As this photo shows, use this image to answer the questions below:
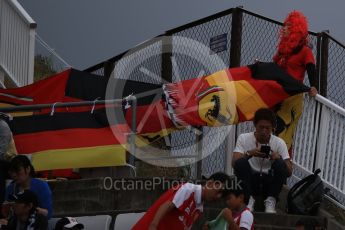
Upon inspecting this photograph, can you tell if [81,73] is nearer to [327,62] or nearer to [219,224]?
[327,62]

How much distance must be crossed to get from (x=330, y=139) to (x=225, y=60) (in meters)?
→ 1.93

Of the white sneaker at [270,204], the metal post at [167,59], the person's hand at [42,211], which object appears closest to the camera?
the person's hand at [42,211]

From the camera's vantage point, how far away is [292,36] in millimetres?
11641

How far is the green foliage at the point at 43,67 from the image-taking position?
17.3 meters

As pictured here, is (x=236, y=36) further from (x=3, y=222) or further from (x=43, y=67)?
(x=43, y=67)

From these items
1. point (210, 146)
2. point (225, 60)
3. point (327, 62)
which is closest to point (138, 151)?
point (210, 146)

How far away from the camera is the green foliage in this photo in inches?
680

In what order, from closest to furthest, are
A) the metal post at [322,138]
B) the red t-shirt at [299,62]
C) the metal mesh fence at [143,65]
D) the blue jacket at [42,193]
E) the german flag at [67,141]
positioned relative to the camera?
1. the blue jacket at [42,193]
2. the german flag at [67,141]
3. the metal post at [322,138]
4. the red t-shirt at [299,62]
5. the metal mesh fence at [143,65]

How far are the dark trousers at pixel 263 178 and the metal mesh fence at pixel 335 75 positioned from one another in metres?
2.42

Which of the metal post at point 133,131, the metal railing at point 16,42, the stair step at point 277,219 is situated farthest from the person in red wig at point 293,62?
the metal railing at point 16,42

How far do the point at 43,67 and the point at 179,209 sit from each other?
989cm

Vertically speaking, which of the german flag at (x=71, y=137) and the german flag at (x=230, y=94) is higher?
the german flag at (x=230, y=94)

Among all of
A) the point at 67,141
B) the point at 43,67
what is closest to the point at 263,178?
the point at 67,141

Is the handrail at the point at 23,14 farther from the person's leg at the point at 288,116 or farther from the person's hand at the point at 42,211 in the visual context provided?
the person's hand at the point at 42,211
